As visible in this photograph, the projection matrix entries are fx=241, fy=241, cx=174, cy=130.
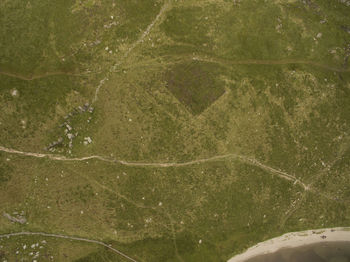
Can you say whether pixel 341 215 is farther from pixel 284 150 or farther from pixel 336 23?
pixel 336 23

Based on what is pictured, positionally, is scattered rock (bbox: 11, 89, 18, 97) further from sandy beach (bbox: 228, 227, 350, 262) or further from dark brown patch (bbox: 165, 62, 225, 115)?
sandy beach (bbox: 228, 227, 350, 262)

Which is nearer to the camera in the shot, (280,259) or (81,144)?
(81,144)

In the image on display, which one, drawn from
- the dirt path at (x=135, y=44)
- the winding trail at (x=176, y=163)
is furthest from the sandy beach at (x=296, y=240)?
the dirt path at (x=135, y=44)

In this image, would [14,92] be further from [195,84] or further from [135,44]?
[195,84]

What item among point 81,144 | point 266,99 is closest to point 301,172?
point 266,99

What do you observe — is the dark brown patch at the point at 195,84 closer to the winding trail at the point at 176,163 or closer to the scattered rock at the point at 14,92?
the winding trail at the point at 176,163
